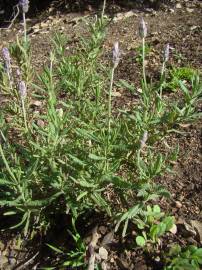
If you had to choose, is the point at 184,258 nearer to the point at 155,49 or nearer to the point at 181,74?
the point at 181,74

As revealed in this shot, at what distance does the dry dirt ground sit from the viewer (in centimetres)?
238

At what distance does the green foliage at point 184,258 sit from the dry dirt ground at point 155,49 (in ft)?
0.34

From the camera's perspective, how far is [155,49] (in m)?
4.04

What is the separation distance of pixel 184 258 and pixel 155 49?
2427 mm

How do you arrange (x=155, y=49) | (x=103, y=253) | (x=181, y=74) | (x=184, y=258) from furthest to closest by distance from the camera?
(x=155, y=49), (x=181, y=74), (x=103, y=253), (x=184, y=258)

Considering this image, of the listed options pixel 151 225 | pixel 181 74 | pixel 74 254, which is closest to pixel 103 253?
pixel 74 254

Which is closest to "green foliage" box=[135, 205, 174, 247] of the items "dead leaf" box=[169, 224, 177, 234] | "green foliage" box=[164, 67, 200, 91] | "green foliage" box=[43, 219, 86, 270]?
"dead leaf" box=[169, 224, 177, 234]

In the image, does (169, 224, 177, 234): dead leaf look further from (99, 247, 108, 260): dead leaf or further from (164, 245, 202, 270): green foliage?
(99, 247, 108, 260): dead leaf

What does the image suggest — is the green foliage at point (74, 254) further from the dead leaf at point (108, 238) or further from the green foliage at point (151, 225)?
the green foliage at point (151, 225)

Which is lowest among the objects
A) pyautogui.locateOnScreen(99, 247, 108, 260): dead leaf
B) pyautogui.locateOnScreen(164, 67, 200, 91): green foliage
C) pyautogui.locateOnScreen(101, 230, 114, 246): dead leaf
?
pyautogui.locateOnScreen(99, 247, 108, 260): dead leaf

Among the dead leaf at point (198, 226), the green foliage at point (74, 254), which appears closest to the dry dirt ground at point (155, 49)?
the dead leaf at point (198, 226)

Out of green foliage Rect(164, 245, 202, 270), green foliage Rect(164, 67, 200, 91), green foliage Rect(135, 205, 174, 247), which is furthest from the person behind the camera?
green foliage Rect(164, 67, 200, 91)

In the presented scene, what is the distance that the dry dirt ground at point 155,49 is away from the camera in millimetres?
2381

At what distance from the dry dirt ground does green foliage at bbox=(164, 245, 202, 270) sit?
0.34ft
